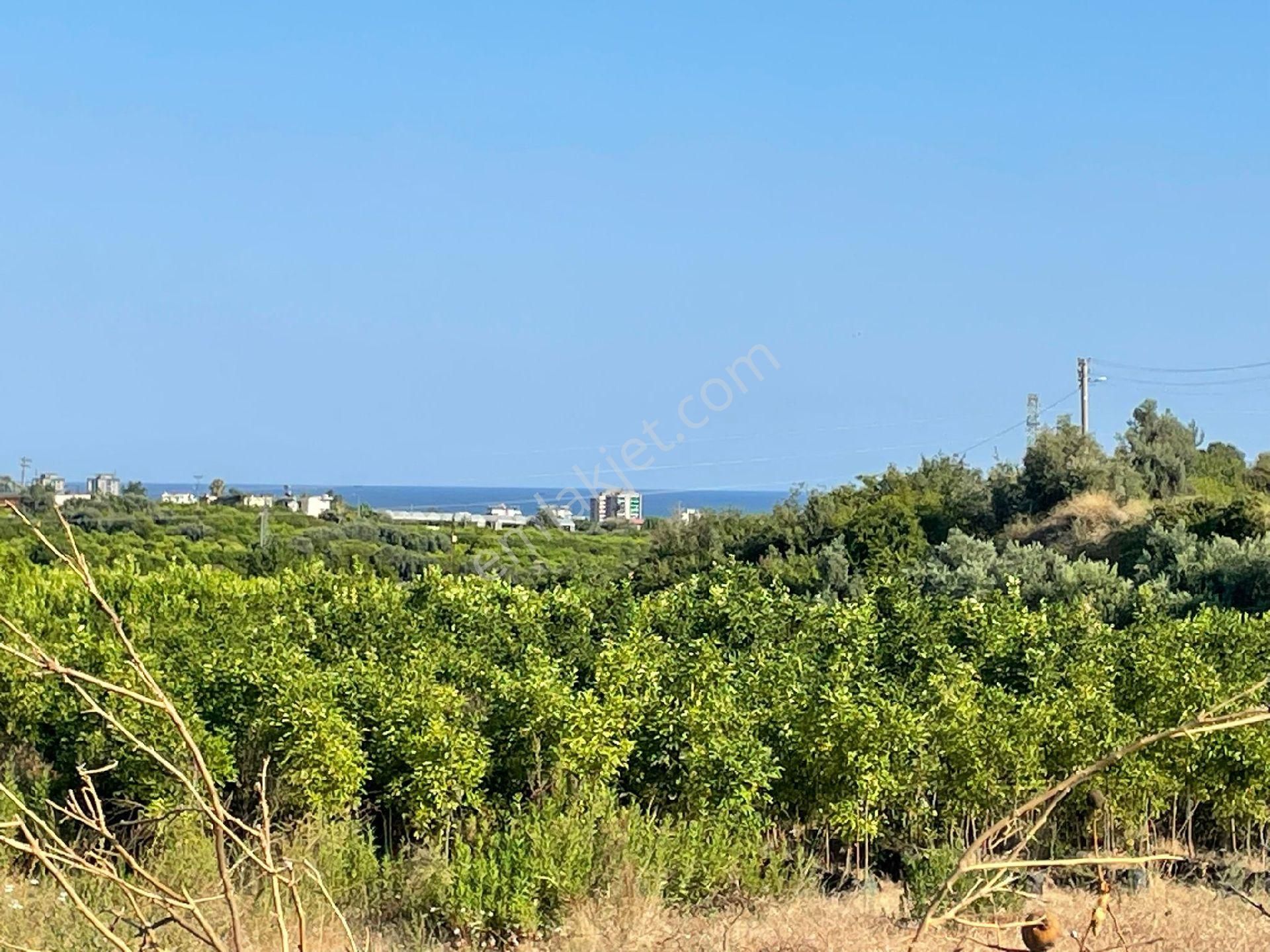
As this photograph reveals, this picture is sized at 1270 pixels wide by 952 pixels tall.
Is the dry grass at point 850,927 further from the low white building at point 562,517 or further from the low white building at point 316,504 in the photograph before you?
the low white building at point 316,504

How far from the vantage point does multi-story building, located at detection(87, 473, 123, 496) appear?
2057 inches

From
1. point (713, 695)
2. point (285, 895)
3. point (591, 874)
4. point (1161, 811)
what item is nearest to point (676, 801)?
point (713, 695)

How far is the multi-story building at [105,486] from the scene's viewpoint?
5225 centimetres

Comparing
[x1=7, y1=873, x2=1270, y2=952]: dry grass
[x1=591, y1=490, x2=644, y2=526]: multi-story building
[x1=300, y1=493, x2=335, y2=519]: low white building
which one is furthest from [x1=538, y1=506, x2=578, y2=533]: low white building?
[x1=7, y1=873, x2=1270, y2=952]: dry grass

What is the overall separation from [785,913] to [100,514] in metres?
40.2

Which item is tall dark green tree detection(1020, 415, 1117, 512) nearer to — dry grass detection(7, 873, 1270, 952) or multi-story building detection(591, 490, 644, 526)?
dry grass detection(7, 873, 1270, 952)

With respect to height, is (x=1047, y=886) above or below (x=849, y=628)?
below

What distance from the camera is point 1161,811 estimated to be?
32.8 ft

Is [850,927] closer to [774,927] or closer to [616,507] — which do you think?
[774,927]

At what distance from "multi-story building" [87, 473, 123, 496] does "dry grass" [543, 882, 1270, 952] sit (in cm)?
4833

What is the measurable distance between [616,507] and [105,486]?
2185cm

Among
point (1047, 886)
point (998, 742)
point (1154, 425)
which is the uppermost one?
point (1154, 425)

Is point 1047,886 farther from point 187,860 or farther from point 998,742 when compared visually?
point 187,860

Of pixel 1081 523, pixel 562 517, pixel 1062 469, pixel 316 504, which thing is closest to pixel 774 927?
pixel 1081 523
